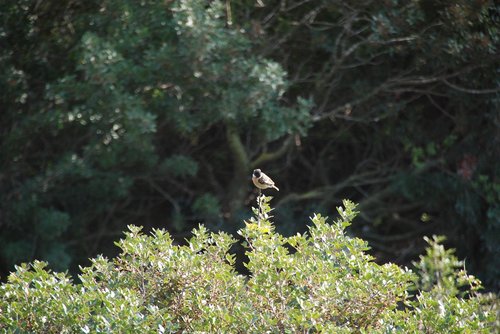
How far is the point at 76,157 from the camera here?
9.23 metres

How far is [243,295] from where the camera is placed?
14.3 feet

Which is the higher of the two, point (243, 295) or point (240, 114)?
point (243, 295)

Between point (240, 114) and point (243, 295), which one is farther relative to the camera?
point (240, 114)

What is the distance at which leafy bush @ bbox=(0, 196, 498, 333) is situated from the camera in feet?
13.3

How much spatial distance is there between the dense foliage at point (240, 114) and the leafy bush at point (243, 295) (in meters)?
3.86

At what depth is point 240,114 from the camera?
862 cm

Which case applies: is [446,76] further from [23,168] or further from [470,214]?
[23,168]

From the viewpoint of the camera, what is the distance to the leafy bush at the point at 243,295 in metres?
4.05

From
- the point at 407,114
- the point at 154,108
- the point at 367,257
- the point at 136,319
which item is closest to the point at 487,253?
the point at 407,114

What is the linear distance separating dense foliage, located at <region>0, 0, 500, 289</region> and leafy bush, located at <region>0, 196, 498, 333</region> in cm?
386

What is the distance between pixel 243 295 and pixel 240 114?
4.44m

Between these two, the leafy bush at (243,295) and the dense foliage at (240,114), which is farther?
the dense foliage at (240,114)

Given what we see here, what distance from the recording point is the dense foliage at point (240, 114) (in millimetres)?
8305

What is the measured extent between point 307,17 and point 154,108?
191cm
